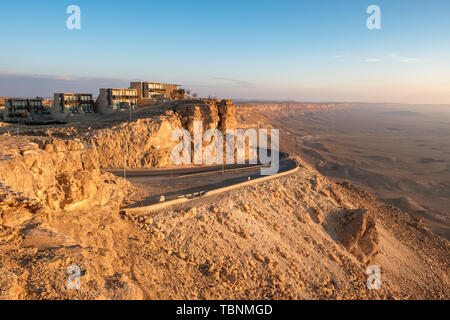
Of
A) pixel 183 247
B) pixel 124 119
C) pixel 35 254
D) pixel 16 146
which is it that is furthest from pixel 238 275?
pixel 124 119

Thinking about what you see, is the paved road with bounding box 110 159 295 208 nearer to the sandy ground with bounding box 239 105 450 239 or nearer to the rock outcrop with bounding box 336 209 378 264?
the rock outcrop with bounding box 336 209 378 264

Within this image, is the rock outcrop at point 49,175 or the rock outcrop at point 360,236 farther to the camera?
the rock outcrop at point 360,236

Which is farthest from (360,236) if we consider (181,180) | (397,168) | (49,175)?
(397,168)

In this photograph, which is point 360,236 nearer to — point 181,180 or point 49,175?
A: point 181,180

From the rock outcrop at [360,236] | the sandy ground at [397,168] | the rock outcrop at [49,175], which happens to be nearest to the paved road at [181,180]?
the rock outcrop at [49,175]

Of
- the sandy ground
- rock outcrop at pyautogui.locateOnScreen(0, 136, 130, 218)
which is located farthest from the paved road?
the sandy ground

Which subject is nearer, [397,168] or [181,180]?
[181,180]

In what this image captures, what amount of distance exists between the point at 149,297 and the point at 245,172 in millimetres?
26561

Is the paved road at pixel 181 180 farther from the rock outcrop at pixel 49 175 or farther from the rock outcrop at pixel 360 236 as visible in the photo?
the rock outcrop at pixel 360 236

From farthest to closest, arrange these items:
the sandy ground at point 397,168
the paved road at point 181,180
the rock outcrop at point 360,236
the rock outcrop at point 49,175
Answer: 1. the sandy ground at point 397,168
2. the rock outcrop at point 360,236
3. the paved road at point 181,180
4. the rock outcrop at point 49,175

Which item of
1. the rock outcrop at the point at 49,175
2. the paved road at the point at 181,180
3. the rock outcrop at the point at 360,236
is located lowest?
the rock outcrop at the point at 360,236

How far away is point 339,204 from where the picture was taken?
33688mm

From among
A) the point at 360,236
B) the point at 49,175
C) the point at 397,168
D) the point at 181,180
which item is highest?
the point at 49,175
